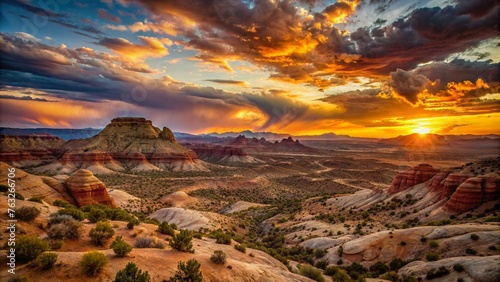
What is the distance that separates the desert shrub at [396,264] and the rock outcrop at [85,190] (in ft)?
113

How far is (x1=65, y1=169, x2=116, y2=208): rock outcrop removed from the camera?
32.1 meters

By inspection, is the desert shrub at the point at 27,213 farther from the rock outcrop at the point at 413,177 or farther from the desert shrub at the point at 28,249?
the rock outcrop at the point at 413,177

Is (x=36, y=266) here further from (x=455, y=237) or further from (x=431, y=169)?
(x=431, y=169)

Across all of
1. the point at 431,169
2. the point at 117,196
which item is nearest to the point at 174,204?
the point at 117,196

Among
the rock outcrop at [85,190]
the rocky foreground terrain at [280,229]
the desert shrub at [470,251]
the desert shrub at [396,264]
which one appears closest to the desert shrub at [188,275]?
the rocky foreground terrain at [280,229]

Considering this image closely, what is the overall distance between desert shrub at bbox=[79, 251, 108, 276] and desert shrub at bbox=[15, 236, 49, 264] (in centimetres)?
206

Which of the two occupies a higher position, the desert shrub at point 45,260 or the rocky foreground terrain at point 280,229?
the desert shrub at point 45,260

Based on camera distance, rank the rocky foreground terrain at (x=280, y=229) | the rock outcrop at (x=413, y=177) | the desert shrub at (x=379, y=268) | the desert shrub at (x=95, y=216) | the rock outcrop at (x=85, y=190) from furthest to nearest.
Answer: the rock outcrop at (x=413, y=177) < the rock outcrop at (x=85, y=190) < the desert shrub at (x=379, y=268) < the desert shrub at (x=95, y=216) < the rocky foreground terrain at (x=280, y=229)

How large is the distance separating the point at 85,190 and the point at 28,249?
24701 mm

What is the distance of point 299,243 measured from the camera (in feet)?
124

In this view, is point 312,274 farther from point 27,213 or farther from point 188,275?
point 27,213

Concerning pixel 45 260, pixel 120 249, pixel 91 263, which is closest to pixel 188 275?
pixel 120 249

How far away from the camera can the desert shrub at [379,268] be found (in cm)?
2495

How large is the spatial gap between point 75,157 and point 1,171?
102786mm
